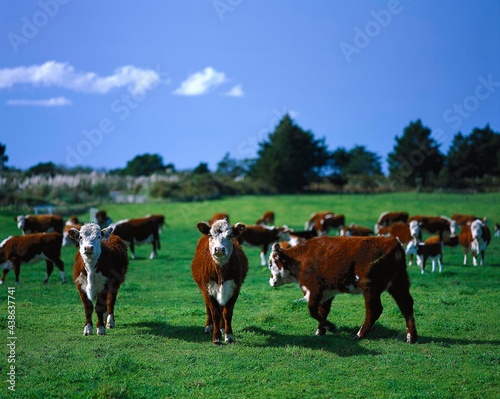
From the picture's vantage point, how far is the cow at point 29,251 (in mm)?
15891

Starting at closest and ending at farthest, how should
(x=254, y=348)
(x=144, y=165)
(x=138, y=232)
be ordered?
(x=254, y=348) < (x=138, y=232) < (x=144, y=165)

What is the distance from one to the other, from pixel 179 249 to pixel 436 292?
14.7 metres

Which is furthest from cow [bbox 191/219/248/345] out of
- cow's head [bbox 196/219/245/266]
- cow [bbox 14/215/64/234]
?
cow [bbox 14/215/64/234]

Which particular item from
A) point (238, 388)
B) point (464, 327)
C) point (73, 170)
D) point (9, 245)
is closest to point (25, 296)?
point (9, 245)

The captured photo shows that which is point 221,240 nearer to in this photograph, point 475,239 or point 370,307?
point 370,307

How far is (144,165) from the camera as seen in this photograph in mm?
102625

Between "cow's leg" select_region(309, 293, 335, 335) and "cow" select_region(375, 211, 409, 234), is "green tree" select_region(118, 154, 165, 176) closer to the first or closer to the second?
"cow" select_region(375, 211, 409, 234)

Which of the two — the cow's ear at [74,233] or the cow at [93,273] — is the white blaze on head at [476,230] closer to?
the cow at [93,273]

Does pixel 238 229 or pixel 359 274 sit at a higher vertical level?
pixel 238 229

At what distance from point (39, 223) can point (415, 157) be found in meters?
68.0

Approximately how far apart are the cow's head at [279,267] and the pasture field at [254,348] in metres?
0.83

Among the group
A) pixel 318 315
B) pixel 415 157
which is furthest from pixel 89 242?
pixel 415 157

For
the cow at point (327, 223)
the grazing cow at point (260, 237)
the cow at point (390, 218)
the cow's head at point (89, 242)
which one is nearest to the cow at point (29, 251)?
the cow's head at point (89, 242)

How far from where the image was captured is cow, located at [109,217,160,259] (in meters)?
23.2
